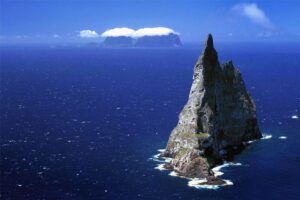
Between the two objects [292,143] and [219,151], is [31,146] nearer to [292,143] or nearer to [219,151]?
[219,151]

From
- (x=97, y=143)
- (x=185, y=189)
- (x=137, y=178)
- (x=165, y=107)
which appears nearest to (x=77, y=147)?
(x=97, y=143)

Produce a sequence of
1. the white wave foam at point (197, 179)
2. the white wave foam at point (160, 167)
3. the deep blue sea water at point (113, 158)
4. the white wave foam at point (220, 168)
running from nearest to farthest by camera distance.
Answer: the deep blue sea water at point (113, 158)
the white wave foam at point (197, 179)
the white wave foam at point (220, 168)
the white wave foam at point (160, 167)

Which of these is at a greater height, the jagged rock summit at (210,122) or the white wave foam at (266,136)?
the jagged rock summit at (210,122)

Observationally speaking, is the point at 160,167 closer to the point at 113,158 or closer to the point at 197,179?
the point at 197,179

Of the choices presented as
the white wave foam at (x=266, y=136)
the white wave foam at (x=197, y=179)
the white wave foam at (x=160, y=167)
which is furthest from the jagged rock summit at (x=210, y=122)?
the white wave foam at (x=266, y=136)

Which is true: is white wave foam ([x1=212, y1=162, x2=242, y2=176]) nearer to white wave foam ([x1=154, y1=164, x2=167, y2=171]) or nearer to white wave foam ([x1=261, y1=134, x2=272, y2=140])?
white wave foam ([x1=154, y1=164, x2=167, y2=171])

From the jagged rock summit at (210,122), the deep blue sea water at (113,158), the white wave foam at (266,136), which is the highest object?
the jagged rock summit at (210,122)

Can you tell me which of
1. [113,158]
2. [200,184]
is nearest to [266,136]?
[113,158]

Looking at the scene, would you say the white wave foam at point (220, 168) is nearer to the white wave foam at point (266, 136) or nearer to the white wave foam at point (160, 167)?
the white wave foam at point (160, 167)

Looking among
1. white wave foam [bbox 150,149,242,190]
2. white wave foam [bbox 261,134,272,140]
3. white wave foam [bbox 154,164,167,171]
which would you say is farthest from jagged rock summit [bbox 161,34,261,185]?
white wave foam [bbox 261,134,272,140]
